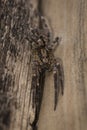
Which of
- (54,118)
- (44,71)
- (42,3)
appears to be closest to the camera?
(54,118)

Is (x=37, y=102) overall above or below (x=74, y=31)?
below

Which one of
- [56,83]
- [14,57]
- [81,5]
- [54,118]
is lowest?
[54,118]

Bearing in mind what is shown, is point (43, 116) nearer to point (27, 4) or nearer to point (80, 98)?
point (80, 98)

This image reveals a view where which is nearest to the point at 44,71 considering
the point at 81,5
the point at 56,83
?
the point at 56,83

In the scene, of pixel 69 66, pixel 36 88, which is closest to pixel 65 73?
pixel 69 66

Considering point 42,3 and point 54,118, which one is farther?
point 42,3

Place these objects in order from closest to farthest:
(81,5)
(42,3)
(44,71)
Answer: (44,71) → (81,5) → (42,3)
